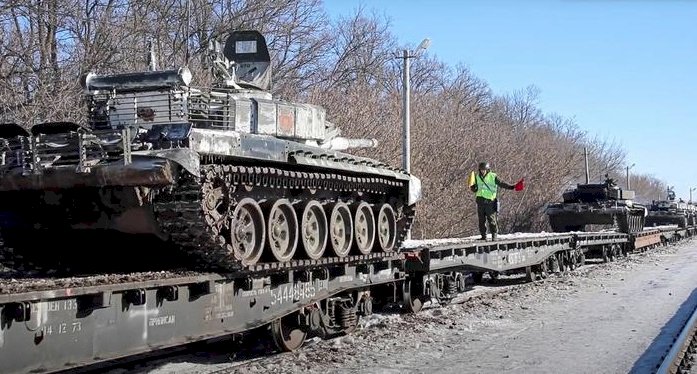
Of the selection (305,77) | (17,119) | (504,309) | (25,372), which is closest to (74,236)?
(25,372)

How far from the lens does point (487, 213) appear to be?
14891 mm

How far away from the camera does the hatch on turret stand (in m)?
10.9

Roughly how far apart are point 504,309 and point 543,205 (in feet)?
90.2

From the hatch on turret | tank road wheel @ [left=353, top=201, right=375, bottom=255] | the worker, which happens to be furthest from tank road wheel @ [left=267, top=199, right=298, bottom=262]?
the worker

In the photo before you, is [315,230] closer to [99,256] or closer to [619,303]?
[99,256]

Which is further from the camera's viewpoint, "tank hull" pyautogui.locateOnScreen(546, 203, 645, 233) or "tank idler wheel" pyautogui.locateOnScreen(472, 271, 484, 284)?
"tank hull" pyautogui.locateOnScreen(546, 203, 645, 233)

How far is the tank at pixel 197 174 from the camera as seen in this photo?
7.27 m

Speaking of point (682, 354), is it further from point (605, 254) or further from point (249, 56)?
point (605, 254)

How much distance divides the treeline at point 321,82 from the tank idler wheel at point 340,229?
8138 mm

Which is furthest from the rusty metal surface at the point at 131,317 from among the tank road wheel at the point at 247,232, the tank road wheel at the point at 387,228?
the tank road wheel at the point at 387,228

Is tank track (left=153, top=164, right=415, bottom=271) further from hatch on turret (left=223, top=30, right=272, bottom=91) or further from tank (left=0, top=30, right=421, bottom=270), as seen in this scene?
hatch on turret (left=223, top=30, right=272, bottom=91)

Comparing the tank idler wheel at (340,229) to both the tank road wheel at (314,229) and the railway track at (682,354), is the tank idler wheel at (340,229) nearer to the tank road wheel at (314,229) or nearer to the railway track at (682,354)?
the tank road wheel at (314,229)

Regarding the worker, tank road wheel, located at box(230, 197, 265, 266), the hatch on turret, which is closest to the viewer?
tank road wheel, located at box(230, 197, 265, 266)

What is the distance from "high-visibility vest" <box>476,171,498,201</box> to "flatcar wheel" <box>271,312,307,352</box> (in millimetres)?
5993
